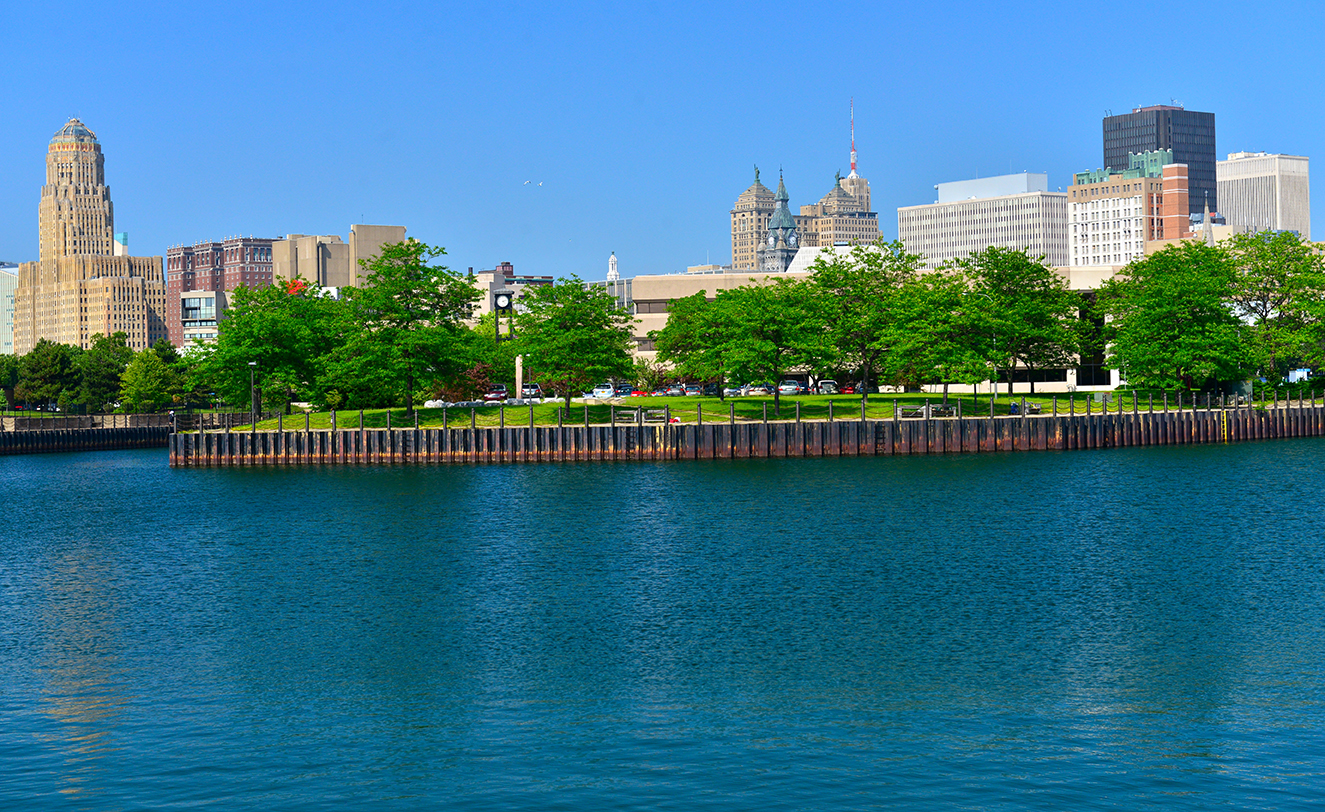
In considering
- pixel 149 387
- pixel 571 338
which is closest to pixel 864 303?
pixel 571 338

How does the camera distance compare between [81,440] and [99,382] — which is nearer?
[81,440]

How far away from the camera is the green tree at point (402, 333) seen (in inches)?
4109

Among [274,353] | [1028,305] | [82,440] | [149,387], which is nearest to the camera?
[274,353]

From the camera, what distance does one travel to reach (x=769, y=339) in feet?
362

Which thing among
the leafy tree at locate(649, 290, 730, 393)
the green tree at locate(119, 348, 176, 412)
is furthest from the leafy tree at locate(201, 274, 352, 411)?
the green tree at locate(119, 348, 176, 412)

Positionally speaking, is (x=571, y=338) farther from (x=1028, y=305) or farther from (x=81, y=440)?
(x=81, y=440)

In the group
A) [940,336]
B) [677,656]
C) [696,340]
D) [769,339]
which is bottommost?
[677,656]

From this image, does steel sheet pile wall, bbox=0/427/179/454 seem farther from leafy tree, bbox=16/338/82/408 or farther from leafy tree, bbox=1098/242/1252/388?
leafy tree, bbox=1098/242/1252/388

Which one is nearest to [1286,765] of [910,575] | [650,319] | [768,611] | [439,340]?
[768,611]

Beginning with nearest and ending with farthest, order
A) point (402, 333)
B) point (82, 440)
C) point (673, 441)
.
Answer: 1. point (673, 441)
2. point (402, 333)
3. point (82, 440)

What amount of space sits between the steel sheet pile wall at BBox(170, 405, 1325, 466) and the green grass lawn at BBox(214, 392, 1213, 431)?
2.55 meters

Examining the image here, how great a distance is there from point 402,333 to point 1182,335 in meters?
64.3

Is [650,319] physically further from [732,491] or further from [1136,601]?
[1136,601]

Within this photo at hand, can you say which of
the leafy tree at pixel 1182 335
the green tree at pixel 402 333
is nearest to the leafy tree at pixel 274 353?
the green tree at pixel 402 333
